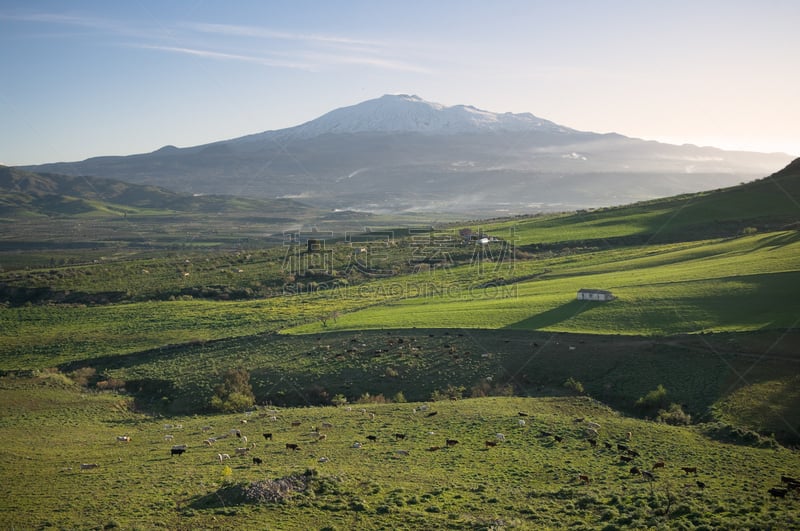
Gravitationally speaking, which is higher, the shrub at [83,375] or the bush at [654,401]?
the bush at [654,401]

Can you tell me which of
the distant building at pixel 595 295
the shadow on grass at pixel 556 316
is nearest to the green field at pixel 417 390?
the shadow on grass at pixel 556 316

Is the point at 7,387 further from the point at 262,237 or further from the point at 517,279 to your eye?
the point at 262,237

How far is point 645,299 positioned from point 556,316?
623 centimetres

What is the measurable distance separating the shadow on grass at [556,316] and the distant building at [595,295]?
0.45m

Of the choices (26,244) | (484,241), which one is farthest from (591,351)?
(26,244)

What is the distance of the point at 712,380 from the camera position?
2823 centimetres

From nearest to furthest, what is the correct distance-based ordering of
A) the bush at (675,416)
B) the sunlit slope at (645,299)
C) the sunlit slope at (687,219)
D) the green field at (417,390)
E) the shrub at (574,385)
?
the green field at (417,390)
the bush at (675,416)
the shrub at (574,385)
the sunlit slope at (645,299)
the sunlit slope at (687,219)

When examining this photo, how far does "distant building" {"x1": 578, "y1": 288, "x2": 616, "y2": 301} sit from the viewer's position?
40.7m

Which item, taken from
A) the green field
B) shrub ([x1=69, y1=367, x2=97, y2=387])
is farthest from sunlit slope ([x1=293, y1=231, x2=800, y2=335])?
shrub ([x1=69, y1=367, x2=97, y2=387])

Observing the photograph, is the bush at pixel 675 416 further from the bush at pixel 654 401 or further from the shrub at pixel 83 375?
the shrub at pixel 83 375

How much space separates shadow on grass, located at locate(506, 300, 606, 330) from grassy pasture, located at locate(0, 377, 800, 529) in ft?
31.0

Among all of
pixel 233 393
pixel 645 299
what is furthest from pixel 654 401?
pixel 233 393

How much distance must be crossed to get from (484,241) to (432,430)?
55593 mm

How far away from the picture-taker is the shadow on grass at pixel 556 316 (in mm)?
37781
